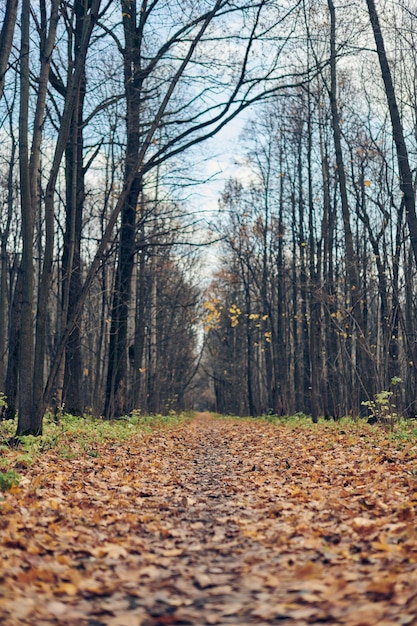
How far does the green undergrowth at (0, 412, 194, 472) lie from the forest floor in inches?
12.1

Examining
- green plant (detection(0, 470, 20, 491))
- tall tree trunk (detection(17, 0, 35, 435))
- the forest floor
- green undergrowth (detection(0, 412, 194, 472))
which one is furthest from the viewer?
tall tree trunk (detection(17, 0, 35, 435))

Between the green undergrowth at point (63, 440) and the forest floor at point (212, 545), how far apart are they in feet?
1.01

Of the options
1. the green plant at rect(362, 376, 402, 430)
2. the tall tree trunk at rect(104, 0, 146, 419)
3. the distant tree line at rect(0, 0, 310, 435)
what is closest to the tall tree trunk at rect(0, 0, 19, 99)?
the distant tree line at rect(0, 0, 310, 435)

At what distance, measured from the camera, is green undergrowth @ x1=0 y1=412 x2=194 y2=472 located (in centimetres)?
770

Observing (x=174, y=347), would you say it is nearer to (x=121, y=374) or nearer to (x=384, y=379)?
(x=121, y=374)

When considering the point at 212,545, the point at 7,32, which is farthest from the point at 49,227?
the point at 212,545

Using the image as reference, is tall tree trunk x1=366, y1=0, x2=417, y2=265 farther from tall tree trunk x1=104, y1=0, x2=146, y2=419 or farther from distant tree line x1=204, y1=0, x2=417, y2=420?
tall tree trunk x1=104, y1=0, x2=146, y2=419

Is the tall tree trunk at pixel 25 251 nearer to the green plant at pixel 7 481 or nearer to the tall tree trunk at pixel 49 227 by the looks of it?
the tall tree trunk at pixel 49 227

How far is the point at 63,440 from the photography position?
35.1ft

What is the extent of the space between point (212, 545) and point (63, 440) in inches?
256

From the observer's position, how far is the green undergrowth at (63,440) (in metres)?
7.70

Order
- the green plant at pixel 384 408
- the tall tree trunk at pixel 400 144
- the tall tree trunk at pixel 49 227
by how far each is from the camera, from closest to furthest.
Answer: the tall tree trunk at pixel 49 227
the green plant at pixel 384 408
the tall tree trunk at pixel 400 144

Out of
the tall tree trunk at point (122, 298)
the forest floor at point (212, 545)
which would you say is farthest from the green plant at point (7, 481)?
the tall tree trunk at point (122, 298)

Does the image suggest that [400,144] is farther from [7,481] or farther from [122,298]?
[7,481]
